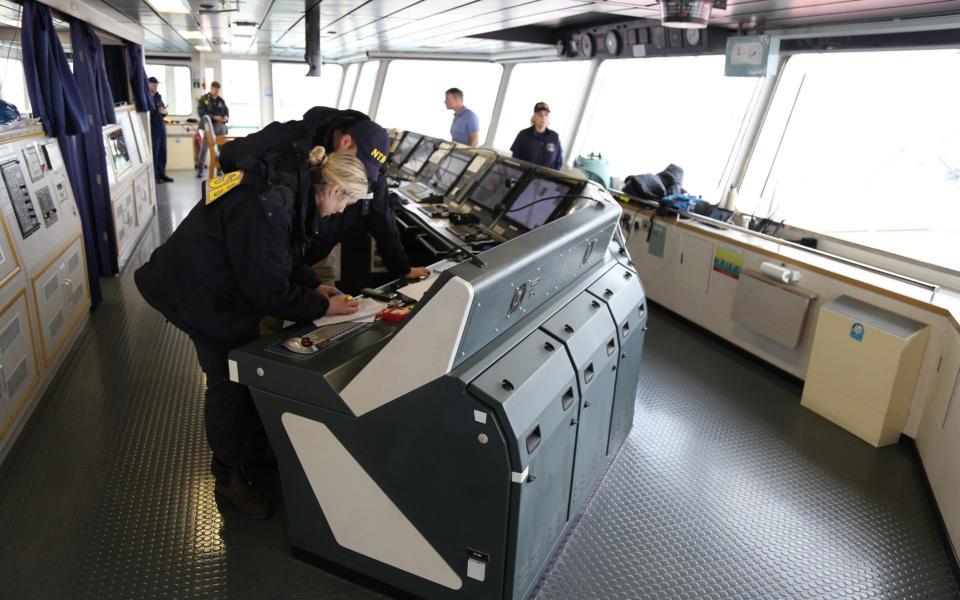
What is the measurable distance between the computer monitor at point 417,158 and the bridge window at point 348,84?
7642 mm

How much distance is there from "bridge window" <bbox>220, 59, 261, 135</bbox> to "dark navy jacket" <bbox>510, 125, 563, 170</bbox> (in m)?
9.41

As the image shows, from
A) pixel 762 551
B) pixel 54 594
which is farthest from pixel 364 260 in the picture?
pixel 762 551

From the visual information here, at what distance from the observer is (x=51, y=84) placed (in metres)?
3.63

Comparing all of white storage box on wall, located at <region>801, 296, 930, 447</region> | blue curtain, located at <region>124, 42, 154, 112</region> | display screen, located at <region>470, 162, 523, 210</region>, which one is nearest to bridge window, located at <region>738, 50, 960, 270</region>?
white storage box on wall, located at <region>801, 296, 930, 447</region>

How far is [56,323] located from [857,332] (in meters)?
4.05

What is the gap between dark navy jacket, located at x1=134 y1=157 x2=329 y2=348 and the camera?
76.0 inches

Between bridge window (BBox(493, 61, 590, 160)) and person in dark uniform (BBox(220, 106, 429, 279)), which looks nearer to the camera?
person in dark uniform (BBox(220, 106, 429, 279))

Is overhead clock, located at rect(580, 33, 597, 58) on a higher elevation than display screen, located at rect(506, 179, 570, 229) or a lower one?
higher

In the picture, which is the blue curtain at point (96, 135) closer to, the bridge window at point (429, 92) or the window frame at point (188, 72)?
the bridge window at point (429, 92)

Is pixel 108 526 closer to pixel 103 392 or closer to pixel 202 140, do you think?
pixel 103 392

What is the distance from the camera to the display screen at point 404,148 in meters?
6.46

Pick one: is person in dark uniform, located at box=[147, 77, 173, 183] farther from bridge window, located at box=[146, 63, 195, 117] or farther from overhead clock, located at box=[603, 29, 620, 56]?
overhead clock, located at box=[603, 29, 620, 56]

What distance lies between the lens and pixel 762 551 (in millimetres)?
2359

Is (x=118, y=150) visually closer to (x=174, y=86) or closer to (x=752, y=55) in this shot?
(x=752, y=55)
